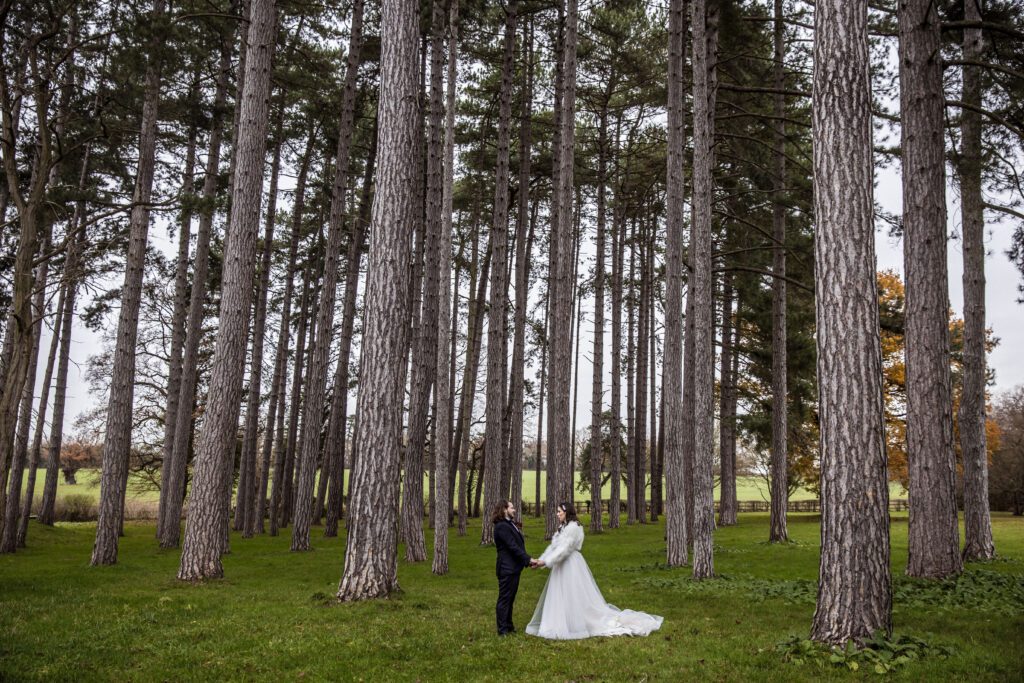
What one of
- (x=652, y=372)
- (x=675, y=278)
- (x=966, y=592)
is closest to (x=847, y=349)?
(x=966, y=592)

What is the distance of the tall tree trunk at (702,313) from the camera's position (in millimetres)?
11875

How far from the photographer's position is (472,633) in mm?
7836

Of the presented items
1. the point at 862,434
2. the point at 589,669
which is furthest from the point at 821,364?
the point at 589,669

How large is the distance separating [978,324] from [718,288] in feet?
51.6

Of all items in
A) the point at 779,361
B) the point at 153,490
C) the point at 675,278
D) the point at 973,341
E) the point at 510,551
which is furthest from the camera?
the point at 153,490

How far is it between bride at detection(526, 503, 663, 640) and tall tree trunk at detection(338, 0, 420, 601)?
8.13 feet

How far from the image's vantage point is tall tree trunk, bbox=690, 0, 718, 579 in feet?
39.0

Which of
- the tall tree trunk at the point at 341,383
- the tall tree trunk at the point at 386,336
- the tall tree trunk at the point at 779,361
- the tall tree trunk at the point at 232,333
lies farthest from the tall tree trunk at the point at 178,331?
the tall tree trunk at the point at 779,361

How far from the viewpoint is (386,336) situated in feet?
32.3

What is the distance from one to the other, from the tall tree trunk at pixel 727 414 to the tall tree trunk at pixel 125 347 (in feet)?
62.9

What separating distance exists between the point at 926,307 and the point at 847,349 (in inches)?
215

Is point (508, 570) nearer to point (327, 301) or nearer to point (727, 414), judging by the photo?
point (327, 301)

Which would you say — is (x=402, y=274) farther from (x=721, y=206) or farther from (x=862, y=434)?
(x=721, y=206)

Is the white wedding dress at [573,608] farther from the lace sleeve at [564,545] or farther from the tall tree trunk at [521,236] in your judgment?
the tall tree trunk at [521,236]
